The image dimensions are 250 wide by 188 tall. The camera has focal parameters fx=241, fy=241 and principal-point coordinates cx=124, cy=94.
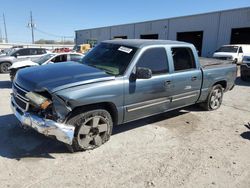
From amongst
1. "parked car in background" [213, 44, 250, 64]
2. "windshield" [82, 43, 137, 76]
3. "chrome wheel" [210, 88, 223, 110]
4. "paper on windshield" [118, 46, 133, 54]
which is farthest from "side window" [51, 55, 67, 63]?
"parked car in background" [213, 44, 250, 64]

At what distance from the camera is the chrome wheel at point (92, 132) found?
13.1ft

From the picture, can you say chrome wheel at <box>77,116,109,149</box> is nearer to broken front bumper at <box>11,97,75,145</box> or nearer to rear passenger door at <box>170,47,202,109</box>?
broken front bumper at <box>11,97,75,145</box>

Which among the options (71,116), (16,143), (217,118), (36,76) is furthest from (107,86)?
(217,118)

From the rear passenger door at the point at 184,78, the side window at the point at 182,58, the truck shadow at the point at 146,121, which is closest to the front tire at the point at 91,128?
the truck shadow at the point at 146,121

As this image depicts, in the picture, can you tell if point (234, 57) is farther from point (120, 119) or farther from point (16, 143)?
point (16, 143)

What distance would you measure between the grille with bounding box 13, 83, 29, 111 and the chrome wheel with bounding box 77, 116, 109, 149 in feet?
3.08

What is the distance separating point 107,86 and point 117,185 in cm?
157

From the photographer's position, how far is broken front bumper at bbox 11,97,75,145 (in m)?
3.54

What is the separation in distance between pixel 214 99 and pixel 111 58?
12.0 feet

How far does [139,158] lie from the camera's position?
399 cm

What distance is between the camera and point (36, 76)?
13.1 ft

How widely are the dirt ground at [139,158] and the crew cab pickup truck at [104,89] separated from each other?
432mm

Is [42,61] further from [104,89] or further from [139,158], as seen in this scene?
[139,158]

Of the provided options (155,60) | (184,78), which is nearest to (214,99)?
(184,78)
